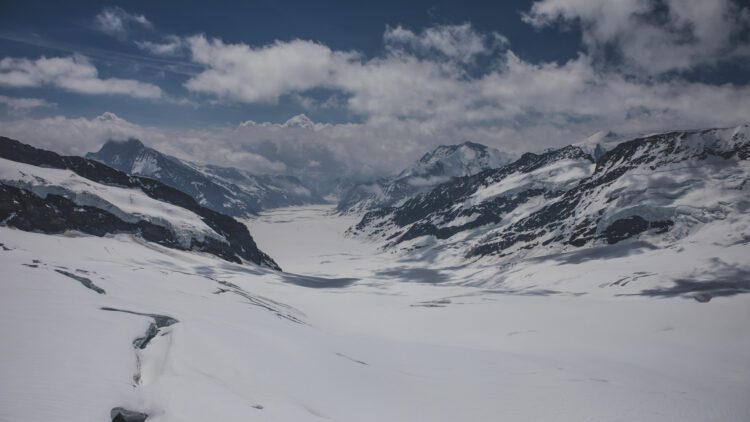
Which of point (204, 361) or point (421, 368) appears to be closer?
point (204, 361)

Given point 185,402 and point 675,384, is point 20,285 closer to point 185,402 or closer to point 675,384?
point 185,402

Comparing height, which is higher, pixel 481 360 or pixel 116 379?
pixel 116 379

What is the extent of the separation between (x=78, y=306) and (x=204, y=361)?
472 inches

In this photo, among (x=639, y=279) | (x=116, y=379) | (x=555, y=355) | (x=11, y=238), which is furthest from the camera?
(x=639, y=279)

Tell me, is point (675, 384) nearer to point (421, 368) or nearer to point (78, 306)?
point (421, 368)

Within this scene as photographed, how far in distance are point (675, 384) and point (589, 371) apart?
32.3ft

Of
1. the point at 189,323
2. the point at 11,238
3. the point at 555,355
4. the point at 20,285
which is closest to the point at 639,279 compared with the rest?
the point at 555,355

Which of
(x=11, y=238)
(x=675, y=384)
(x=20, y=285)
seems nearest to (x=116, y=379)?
(x=20, y=285)

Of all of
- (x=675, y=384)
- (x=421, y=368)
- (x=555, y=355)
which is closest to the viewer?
(x=421, y=368)

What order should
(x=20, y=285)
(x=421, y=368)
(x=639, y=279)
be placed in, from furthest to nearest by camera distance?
(x=639, y=279)
(x=421, y=368)
(x=20, y=285)

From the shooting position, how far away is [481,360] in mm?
60500

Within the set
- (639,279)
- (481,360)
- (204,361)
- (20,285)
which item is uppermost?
(639,279)

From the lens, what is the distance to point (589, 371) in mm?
59531

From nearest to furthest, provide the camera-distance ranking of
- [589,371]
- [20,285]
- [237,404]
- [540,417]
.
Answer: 1. [237,404]
2. [20,285]
3. [540,417]
4. [589,371]
